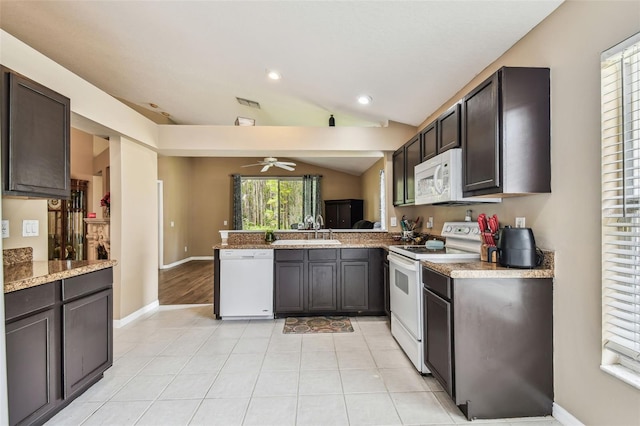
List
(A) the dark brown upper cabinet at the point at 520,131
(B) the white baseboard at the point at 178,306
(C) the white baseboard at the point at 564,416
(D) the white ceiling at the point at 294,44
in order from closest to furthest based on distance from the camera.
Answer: (C) the white baseboard at the point at 564,416, (A) the dark brown upper cabinet at the point at 520,131, (D) the white ceiling at the point at 294,44, (B) the white baseboard at the point at 178,306

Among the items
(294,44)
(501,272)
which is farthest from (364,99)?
(501,272)

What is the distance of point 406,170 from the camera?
133 inches

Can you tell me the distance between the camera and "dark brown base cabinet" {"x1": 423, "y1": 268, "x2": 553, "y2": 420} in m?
1.75

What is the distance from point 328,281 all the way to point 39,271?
2472mm

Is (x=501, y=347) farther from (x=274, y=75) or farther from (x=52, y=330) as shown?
(x=274, y=75)

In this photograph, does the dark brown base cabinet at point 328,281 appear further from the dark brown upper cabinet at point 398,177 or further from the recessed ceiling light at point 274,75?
the recessed ceiling light at point 274,75

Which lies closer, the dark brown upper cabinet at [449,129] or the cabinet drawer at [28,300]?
the cabinet drawer at [28,300]

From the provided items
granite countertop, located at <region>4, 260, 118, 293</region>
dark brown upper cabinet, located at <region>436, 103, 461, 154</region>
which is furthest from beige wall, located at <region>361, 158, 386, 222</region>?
granite countertop, located at <region>4, 260, 118, 293</region>

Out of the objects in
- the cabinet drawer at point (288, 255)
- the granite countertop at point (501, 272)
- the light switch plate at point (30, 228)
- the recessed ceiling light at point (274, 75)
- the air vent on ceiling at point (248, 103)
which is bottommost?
the cabinet drawer at point (288, 255)

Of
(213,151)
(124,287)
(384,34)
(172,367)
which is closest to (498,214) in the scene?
(384,34)

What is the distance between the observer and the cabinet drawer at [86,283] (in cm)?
184

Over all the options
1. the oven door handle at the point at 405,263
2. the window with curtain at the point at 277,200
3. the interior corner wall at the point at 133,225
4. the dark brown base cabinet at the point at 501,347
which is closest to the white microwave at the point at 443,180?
the oven door handle at the point at 405,263

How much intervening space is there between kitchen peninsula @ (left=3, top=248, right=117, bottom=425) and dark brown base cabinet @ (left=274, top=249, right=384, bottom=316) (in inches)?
66.3

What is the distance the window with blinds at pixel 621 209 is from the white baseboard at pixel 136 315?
3.99 meters
